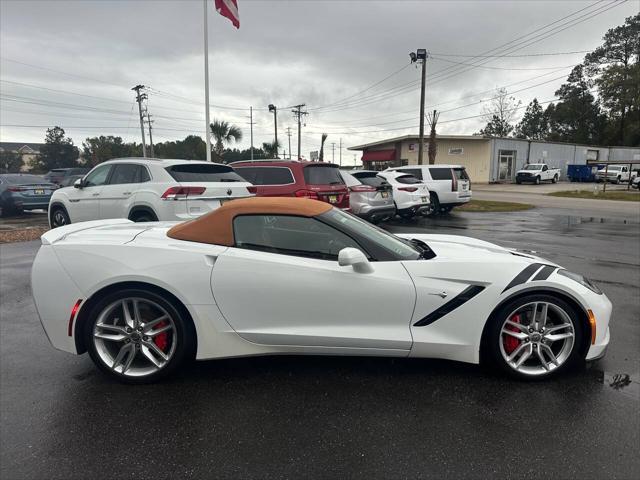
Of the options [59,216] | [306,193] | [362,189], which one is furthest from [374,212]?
[59,216]

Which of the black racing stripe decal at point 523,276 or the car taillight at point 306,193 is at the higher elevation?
the car taillight at point 306,193

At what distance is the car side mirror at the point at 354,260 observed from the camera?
2689 millimetres

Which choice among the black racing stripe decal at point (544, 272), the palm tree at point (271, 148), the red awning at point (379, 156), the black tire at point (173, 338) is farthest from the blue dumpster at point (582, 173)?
the black tire at point (173, 338)

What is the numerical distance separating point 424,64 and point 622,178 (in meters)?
25.3

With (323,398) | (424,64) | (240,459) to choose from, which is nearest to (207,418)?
(240,459)

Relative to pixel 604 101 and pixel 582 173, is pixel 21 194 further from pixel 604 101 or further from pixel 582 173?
pixel 604 101

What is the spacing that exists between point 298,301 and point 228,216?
0.86 meters

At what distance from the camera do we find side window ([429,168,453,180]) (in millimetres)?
14594

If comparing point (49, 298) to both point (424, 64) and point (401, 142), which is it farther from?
point (401, 142)

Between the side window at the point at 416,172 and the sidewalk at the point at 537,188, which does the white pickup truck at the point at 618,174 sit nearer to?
the sidewalk at the point at 537,188

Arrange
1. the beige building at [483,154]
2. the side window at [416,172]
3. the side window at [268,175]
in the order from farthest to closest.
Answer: the beige building at [483,154], the side window at [416,172], the side window at [268,175]

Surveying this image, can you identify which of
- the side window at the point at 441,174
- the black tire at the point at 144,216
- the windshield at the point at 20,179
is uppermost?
the side window at the point at 441,174

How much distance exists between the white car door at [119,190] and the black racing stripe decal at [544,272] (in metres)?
6.72

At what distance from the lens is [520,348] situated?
9.57 ft
